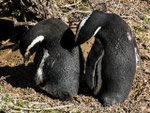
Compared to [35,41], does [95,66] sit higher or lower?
lower

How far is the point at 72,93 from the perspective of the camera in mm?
3439

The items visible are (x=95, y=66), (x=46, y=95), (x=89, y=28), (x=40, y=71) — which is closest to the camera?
(x=89, y=28)

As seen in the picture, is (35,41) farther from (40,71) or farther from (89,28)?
(89,28)

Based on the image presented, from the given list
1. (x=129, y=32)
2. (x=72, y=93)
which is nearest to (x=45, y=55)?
(x=72, y=93)

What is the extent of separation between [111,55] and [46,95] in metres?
1.06

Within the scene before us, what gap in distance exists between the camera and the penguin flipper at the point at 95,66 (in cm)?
328

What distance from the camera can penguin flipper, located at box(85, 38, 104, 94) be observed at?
10.8 ft

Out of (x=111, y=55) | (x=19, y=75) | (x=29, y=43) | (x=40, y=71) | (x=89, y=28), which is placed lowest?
(x=19, y=75)

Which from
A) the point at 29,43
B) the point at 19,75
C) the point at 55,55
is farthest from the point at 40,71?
the point at 19,75

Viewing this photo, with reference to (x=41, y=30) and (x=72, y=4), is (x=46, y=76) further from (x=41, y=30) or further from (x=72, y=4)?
(x=72, y=4)

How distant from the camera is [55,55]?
3.35m

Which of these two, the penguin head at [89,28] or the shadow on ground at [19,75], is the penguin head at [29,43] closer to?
the penguin head at [89,28]

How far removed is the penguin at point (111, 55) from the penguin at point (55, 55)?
0.72ft

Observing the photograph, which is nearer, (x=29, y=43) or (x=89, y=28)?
(x=89, y=28)
